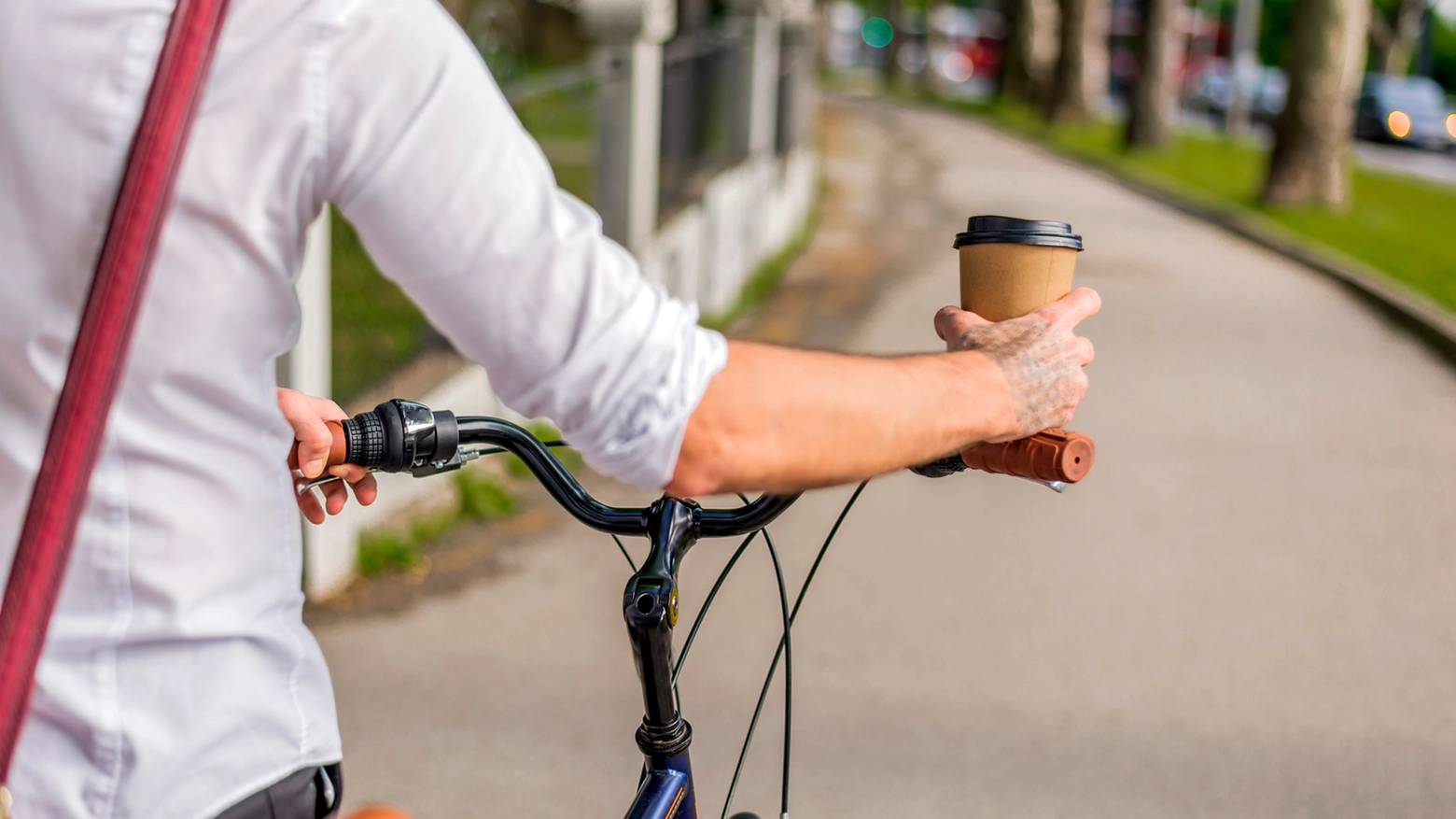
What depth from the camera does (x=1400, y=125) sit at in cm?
3291

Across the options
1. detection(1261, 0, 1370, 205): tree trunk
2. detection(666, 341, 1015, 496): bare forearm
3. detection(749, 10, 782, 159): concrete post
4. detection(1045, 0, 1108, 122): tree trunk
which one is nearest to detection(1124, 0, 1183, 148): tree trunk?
detection(1045, 0, 1108, 122): tree trunk

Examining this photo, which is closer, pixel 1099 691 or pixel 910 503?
pixel 1099 691

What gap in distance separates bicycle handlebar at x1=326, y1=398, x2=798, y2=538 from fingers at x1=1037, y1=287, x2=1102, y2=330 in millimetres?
377

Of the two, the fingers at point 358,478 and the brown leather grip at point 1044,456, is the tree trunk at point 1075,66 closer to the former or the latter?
the fingers at point 358,478

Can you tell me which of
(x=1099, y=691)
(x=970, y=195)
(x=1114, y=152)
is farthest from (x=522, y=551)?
(x=1114, y=152)

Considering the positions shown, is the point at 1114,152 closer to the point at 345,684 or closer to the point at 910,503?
the point at 910,503

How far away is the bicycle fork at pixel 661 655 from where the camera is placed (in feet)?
5.79

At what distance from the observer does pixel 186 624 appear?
116 centimetres

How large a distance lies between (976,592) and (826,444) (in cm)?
415

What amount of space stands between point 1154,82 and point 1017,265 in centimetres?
2452

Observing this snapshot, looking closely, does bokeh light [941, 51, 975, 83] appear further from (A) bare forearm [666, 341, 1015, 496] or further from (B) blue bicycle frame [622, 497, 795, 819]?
(A) bare forearm [666, 341, 1015, 496]

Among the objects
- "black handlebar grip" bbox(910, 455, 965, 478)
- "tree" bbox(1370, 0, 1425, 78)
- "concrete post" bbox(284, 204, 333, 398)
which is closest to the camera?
"black handlebar grip" bbox(910, 455, 965, 478)

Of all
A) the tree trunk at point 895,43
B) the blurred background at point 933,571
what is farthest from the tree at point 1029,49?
the blurred background at point 933,571

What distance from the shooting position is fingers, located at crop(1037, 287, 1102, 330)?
1.52m
